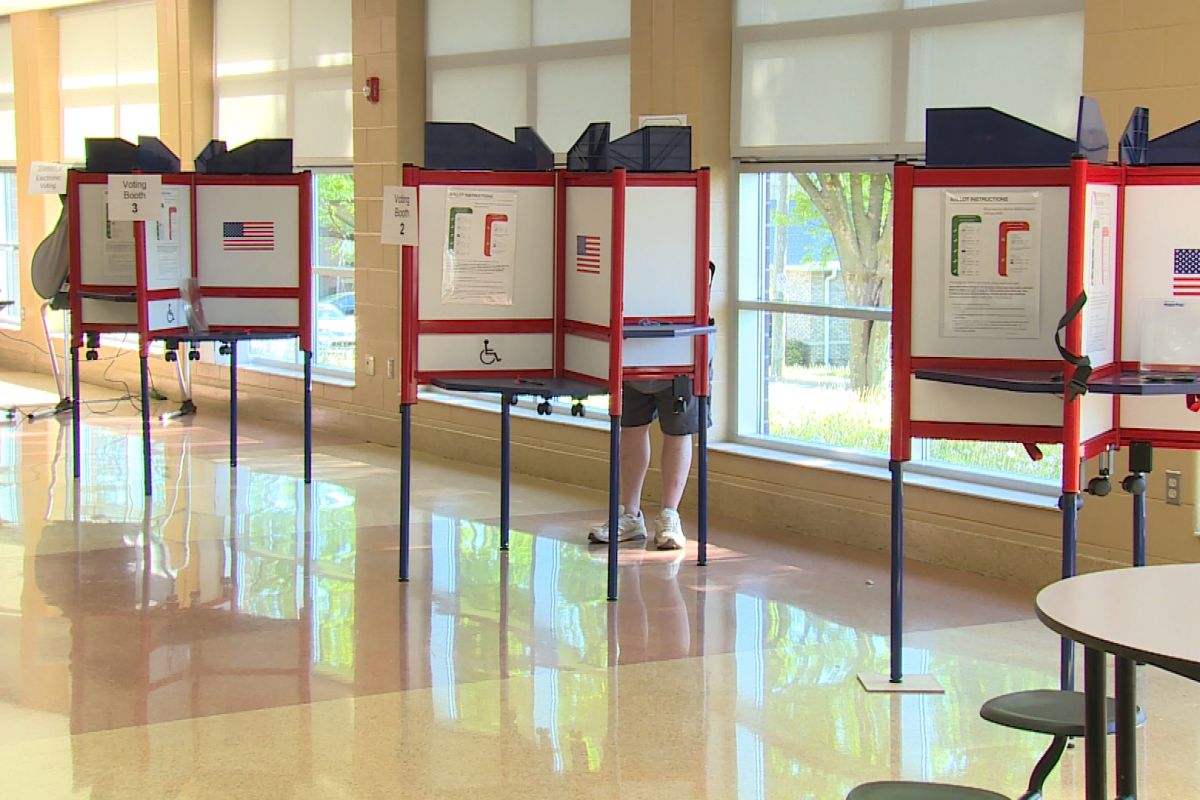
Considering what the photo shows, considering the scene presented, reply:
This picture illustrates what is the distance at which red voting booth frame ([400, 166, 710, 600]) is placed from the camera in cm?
562

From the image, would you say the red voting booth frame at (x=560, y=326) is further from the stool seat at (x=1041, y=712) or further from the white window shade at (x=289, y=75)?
the white window shade at (x=289, y=75)

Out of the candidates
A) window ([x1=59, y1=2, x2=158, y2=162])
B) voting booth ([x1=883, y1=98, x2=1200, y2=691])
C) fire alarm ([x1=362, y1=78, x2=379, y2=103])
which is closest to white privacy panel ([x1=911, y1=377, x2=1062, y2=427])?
voting booth ([x1=883, y1=98, x2=1200, y2=691])

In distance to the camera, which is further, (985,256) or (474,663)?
(474,663)

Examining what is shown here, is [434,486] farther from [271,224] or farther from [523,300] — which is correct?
[523,300]

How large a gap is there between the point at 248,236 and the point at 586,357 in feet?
9.29

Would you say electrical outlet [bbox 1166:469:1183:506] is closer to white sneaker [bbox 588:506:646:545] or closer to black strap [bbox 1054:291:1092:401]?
black strap [bbox 1054:291:1092:401]

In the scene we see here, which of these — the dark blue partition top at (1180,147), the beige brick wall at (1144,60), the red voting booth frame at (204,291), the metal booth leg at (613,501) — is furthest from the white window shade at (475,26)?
the dark blue partition top at (1180,147)

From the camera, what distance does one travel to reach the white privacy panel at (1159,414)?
4290 mm

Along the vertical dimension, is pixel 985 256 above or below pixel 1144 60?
below

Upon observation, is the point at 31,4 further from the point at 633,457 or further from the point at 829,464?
the point at 829,464

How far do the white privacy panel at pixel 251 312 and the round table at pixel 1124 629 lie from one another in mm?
5856

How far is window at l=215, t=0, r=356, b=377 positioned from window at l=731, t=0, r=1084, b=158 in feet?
11.6

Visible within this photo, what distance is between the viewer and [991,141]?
433 centimetres

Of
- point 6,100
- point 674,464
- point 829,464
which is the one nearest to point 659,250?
point 674,464
